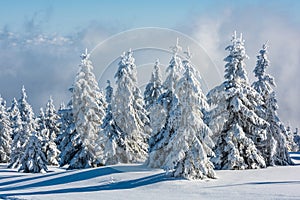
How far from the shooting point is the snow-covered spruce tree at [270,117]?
37.9 m

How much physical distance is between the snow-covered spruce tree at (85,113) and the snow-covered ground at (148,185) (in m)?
7.17

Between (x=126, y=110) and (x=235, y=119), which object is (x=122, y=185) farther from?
(x=126, y=110)

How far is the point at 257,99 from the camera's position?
3325 centimetres

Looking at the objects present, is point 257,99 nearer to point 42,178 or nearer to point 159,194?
point 159,194

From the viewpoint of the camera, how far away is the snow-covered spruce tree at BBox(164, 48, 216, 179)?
26.7 metres

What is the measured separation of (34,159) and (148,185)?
24872 mm

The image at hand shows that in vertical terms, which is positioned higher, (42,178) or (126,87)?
(126,87)

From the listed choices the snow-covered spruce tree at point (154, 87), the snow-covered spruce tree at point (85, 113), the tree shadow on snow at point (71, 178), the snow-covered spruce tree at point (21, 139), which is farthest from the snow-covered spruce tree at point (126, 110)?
the snow-covered spruce tree at point (21, 139)

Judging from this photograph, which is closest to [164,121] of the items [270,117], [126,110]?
[126,110]

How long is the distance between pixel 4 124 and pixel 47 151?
36.7 ft

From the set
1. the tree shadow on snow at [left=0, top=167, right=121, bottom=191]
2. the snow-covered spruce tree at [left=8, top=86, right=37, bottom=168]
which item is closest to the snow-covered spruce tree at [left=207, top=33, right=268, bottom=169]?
the tree shadow on snow at [left=0, top=167, right=121, bottom=191]

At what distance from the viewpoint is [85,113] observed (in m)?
41.8

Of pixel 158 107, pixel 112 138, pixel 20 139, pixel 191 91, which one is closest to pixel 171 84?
pixel 158 107

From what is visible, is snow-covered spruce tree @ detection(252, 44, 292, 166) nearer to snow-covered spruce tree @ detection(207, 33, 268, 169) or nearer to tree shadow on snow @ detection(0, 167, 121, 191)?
snow-covered spruce tree @ detection(207, 33, 268, 169)
